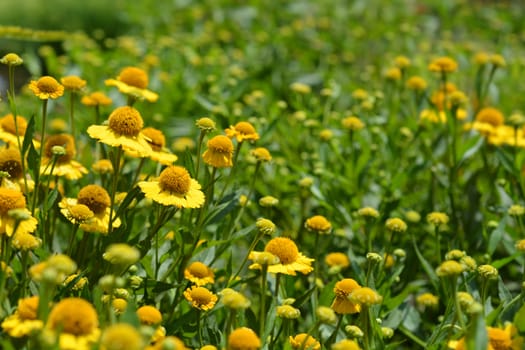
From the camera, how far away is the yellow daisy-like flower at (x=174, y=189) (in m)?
1.31

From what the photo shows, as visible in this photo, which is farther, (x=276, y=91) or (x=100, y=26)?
(x=100, y=26)

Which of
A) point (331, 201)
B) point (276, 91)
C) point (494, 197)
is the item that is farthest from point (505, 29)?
point (331, 201)

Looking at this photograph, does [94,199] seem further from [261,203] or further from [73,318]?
[73,318]

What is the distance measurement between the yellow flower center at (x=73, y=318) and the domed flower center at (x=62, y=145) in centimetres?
72

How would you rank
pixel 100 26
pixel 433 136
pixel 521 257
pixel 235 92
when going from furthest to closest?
pixel 100 26 → pixel 235 92 → pixel 433 136 → pixel 521 257

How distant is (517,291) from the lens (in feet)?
6.48

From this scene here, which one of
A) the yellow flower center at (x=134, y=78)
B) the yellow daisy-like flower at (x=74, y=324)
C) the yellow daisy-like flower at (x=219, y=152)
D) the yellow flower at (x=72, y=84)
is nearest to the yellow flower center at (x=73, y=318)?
the yellow daisy-like flower at (x=74, y=324)

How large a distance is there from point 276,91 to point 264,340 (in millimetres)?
1900

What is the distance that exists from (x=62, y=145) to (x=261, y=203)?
44 cm

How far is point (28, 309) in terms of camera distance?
0.98 metres

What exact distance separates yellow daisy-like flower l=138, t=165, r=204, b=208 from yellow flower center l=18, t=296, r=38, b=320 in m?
0.35

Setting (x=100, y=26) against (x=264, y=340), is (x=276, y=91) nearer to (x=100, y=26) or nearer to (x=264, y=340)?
(x=264, y=340)

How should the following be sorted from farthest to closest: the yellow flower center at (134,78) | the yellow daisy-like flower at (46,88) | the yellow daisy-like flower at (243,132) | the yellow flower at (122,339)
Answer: the yellow flower center at (134,78)
the yellow daisy-like flower at (243,132)
the yellow daisy-like flower at (46,88)
the yellow flower at (122,339)

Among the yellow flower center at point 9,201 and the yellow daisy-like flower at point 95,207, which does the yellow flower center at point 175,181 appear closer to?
the yellow daisy-like flower at point 95,207
